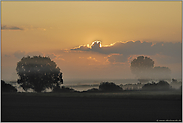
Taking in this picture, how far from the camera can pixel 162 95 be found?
54844mm

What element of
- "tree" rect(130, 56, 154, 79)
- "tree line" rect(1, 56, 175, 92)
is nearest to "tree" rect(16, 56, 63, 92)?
"tree line" rect(1, 56, 175, 92)

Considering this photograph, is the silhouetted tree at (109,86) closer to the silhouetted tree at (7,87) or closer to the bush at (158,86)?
the bush at (158,86)

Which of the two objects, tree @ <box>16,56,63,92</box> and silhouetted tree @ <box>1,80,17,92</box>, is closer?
silhouetted tree @ <box>1,80,17,92</box>

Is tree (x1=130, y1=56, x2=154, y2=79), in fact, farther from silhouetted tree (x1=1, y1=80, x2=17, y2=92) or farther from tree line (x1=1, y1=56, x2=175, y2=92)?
silhouetted tree (x1=1, y1=80, x2=17, y2=92)

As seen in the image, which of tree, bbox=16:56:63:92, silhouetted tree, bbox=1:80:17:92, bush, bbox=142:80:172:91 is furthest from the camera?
tree, bbox=16:56:63:92

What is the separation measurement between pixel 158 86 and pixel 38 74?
32.8 meters

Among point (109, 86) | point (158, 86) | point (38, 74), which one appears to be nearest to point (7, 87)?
point (38, 74)

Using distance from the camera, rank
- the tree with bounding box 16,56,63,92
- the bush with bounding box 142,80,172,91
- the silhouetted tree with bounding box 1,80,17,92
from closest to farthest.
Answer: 1. the bush with bounding box 142,80,172,91
2. the silhouetted tree with bounding box 1,80,17,92
3. the tree with bounding box 16,56,63,92

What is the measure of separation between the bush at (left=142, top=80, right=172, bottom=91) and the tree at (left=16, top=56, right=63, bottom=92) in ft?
76.8

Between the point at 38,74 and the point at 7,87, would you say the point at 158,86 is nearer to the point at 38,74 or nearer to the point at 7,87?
Answer: the point at 38,74

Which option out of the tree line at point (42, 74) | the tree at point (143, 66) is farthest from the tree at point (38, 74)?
the tree at point (143, 66)

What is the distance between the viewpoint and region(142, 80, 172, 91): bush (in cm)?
6212

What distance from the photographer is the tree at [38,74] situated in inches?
2601

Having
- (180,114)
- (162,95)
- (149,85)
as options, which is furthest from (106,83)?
(180,114)
